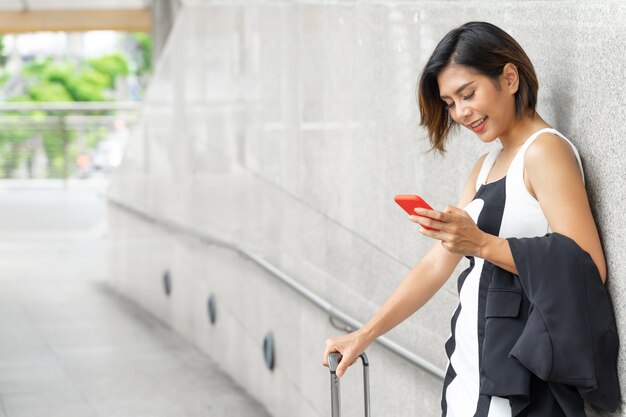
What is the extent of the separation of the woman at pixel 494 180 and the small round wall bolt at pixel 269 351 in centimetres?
339

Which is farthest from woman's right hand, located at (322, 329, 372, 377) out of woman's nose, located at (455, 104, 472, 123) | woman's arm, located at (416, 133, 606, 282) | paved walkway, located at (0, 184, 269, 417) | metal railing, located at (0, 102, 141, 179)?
metal railing, located at (0, 102, 141, 179)

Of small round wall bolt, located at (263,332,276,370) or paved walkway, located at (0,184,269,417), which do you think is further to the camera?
paved walkway, located at (0,184,269,417)

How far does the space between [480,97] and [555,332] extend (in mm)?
558

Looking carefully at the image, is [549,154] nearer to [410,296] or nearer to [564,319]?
[564,319]

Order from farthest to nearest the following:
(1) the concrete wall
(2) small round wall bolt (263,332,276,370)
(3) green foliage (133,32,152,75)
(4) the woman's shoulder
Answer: (3) green foliage (133,32,152,75) → (2) small round wall bolt (263,332,276,370) → (1) the concrete wall → (4) the woman's shoulder

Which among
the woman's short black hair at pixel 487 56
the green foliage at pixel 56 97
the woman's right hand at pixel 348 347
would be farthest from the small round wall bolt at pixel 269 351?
the green foliage at pixel 56 97

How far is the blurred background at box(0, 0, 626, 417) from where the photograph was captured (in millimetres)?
2797

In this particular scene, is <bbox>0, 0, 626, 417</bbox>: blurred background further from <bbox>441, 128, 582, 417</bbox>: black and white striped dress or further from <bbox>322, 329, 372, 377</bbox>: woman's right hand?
<bbox>322, 329, 372, 377</bbox>: woman's right hand

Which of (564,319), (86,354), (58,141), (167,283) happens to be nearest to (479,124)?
(564,319)

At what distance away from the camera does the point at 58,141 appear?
1917cm

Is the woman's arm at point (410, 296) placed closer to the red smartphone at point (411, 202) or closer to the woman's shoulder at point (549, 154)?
the woman's shoulder at point (549, 154)

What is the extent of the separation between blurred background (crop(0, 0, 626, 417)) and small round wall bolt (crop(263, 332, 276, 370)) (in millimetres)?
86

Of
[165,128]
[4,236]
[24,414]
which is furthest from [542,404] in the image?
[4,236]

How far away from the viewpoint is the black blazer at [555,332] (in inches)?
88.5
